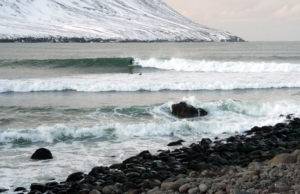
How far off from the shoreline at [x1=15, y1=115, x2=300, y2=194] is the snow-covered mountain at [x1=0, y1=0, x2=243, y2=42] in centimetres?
10942

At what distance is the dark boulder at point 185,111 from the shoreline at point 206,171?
3389mm

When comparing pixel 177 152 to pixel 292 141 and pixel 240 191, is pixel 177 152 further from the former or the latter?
pixel 240 191

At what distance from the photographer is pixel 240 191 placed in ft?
16.6

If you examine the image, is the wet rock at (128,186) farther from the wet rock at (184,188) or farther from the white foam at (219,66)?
the white foam at (219,66)

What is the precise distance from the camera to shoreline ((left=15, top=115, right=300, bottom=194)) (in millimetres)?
5484

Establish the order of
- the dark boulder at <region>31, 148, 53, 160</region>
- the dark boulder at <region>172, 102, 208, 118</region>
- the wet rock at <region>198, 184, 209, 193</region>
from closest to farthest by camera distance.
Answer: the wet rock at <region>198, 184, 209, 193</region>
the dark boulder at <region>31, 148, 53, 160</region>
the dark boulder at <region>172, 102, 208, 118</region>

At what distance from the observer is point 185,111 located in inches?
539

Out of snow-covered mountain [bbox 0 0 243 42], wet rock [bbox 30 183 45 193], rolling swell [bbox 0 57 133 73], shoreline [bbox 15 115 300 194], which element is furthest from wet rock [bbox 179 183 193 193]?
snow-covered mountain [bbox 0 0 243 42]

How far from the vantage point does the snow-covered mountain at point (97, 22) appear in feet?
404

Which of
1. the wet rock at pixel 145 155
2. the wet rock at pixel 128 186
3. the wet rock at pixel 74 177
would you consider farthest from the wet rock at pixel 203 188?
the wet rock at pixel 145 155

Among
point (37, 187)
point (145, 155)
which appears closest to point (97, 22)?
point (145, 155)

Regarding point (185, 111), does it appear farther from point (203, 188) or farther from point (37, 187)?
point (203, 188)

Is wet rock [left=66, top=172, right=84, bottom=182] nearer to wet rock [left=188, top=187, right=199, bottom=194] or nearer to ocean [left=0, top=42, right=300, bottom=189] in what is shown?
ocean [left=0, top=42, right=300, bottom=189]

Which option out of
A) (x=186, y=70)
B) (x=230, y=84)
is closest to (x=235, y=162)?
(x=230, y=84)
